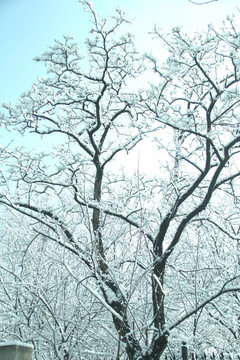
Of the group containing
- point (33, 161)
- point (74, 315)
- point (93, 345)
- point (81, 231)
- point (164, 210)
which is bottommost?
point (93, 345)

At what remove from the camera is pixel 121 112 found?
27.1ft

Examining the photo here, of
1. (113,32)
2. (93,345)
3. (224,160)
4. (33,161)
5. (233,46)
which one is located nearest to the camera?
(233,46)

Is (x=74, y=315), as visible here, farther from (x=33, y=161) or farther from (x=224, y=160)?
(x=224, y=160)

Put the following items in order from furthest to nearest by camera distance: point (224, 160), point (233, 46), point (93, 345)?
point (93, 345) < point (224, 160) < point (233, 46)

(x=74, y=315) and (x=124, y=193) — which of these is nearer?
(x=74, y=315)

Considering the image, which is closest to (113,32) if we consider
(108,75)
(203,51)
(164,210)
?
(108,75)

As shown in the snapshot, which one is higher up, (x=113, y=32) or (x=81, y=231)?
(x=113, y=32)

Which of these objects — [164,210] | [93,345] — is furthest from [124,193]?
[93,345]

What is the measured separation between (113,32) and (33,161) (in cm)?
370

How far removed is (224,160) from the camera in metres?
5.96

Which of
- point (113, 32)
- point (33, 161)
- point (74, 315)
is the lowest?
point (74, 315)

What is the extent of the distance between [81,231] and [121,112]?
430 centimetres

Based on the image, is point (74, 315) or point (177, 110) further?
point (74, 315)

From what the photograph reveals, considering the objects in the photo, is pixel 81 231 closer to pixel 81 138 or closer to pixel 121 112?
pixel 81 138
